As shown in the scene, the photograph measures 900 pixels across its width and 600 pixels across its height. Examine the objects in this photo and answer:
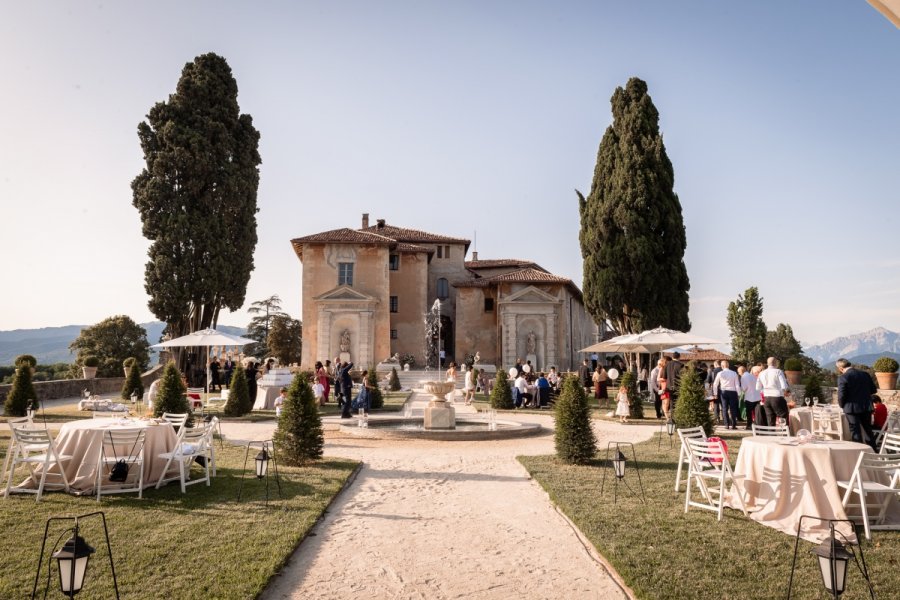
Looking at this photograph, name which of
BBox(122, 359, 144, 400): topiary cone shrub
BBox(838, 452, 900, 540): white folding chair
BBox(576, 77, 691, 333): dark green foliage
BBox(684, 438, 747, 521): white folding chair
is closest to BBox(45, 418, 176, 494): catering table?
BBox(684, 438, 747, 521): white folding chair

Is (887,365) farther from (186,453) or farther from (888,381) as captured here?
(186,453)

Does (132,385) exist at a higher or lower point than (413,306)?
lower

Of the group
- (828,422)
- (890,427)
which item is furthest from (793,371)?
(890,427)

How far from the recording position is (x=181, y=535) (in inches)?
234

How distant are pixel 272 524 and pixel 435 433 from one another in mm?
7416

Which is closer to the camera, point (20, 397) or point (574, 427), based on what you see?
point (574, 427)

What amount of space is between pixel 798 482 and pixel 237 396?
1495 centimetres

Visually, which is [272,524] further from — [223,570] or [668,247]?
[668,247]

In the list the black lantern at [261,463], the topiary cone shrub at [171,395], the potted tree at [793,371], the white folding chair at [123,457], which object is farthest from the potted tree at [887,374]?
the white folding chair at [123,457]

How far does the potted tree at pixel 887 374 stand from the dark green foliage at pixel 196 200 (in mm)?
27381

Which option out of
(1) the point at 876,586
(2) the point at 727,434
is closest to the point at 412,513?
(1) the point at 876,586

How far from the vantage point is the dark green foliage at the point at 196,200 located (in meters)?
29.6

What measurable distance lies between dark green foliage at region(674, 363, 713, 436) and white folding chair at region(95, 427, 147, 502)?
9.55m

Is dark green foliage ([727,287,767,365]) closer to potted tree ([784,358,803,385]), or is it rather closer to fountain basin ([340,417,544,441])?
potted tree ([784,358,803,385])
